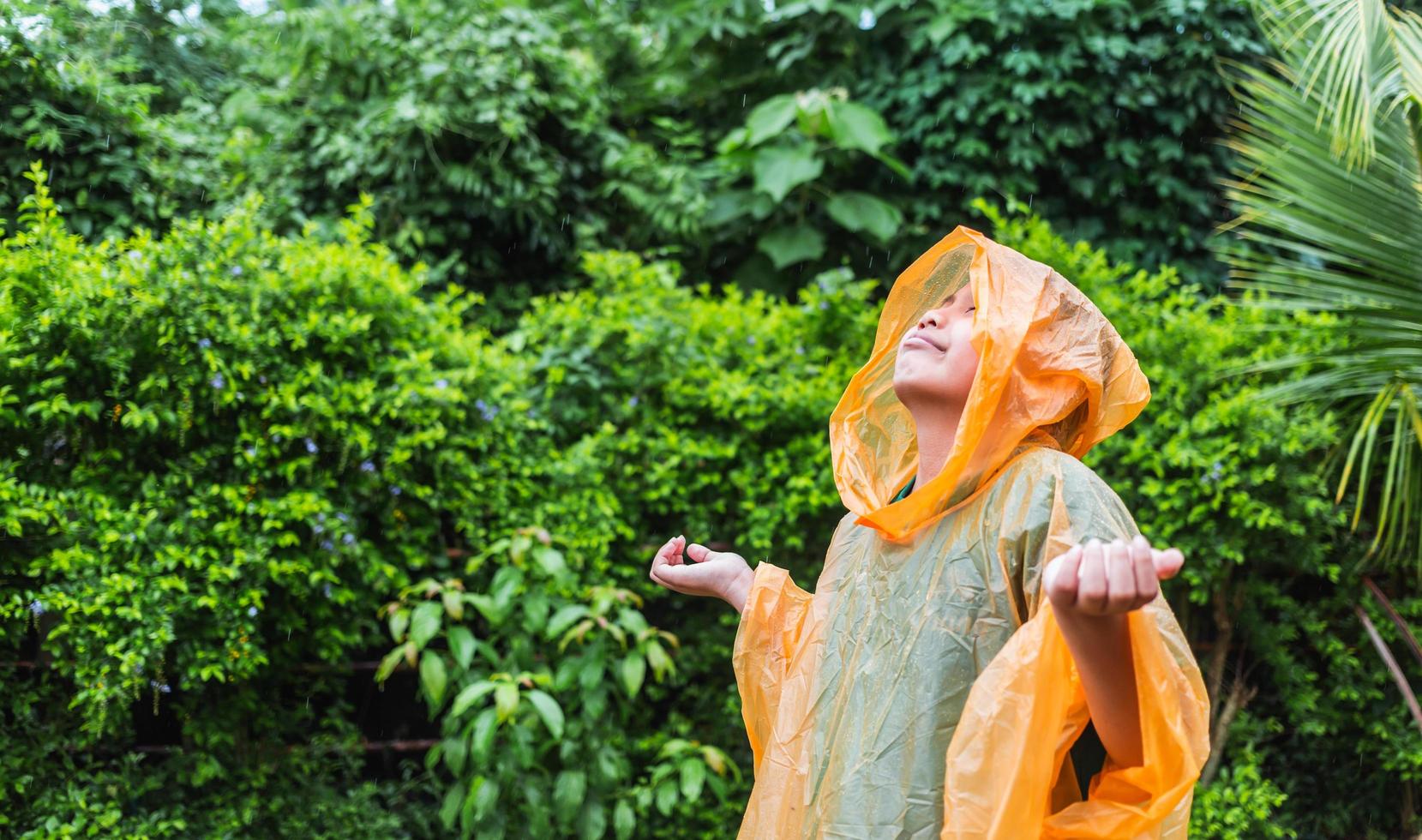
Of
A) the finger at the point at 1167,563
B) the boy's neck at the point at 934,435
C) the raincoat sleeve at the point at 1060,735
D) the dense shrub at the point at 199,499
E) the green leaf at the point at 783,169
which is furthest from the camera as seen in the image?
the green leaf at the point at 783,169

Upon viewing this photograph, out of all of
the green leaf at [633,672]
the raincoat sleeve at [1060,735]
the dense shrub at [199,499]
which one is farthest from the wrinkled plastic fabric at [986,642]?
the dense shrub at [199,499]

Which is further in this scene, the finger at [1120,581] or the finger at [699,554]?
the finger at [699,554]

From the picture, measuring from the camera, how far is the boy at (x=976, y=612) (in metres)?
1.30

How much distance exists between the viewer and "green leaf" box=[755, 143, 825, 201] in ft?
17.5

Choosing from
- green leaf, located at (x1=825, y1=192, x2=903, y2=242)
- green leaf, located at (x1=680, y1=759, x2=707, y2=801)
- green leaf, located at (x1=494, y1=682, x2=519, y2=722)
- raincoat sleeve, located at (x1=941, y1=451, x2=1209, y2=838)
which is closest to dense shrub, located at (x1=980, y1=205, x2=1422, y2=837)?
green leaf, located at (x1=825, y1=192, x2=903, y2=242)

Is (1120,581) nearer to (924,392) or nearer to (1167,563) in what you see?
(1167,563)

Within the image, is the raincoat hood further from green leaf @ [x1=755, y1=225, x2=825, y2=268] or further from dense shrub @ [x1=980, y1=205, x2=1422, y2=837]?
green leaf @ [x1=755, y1=225, x2=825, y2=268]

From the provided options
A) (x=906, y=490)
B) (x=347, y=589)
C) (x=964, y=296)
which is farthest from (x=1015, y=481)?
(x=347, y=589)

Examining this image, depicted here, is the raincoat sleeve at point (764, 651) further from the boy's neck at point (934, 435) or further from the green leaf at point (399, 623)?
the green leaf at point (399, 623)

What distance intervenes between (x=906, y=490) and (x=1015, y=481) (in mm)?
537

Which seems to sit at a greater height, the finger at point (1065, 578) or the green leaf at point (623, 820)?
the finger at point (1065, 578)

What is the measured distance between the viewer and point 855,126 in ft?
17.8

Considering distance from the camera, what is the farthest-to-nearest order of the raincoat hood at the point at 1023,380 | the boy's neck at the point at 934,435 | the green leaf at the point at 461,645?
1. the green leaf at the point at 461,645
2. the boy's neck at the point at 934,435
3. the raincoat hood at the point at 1023,380

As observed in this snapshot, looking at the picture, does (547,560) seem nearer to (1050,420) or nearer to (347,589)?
(347,589)
